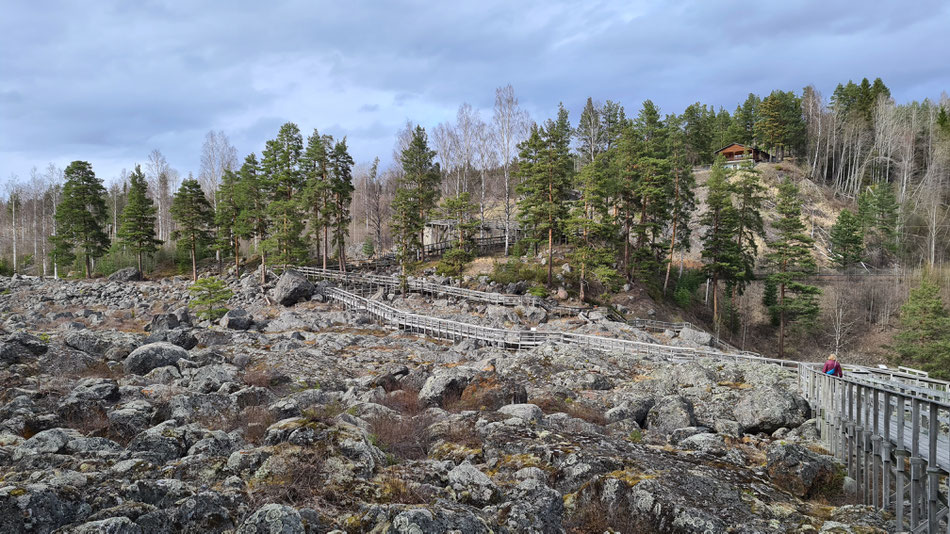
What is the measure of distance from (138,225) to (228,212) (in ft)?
36.1

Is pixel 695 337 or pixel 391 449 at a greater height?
pixel 391 449

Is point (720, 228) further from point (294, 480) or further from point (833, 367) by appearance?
point (294, 480)

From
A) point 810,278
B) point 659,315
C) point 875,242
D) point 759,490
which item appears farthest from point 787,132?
point 759,490

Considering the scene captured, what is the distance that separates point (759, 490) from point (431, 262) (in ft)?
144

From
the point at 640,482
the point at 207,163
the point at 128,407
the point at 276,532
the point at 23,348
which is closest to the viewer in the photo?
the point at 276,532

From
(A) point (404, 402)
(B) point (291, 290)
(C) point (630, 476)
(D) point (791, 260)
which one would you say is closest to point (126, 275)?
(B) point (291, 290)

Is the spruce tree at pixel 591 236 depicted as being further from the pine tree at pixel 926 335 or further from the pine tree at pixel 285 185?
the pine tree at pixel 285 185

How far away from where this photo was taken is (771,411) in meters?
13.5

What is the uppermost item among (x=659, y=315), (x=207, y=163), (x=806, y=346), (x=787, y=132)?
(x=787, y=132)

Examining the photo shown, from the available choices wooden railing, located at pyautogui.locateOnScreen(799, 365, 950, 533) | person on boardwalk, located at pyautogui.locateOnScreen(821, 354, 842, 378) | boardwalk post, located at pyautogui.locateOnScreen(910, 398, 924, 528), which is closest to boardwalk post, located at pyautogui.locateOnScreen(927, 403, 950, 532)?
wooden railing, located at pyautogui.locateOnScreen(799, 365, 950, 533)

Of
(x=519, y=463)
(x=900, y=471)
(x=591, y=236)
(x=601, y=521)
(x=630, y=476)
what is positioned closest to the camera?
(x=601, y=521)

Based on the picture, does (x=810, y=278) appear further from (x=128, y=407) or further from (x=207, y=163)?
(x=207, y=163)

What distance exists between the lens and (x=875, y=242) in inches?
2253

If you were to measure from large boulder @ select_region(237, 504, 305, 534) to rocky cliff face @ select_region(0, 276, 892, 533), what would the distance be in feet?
0.07
